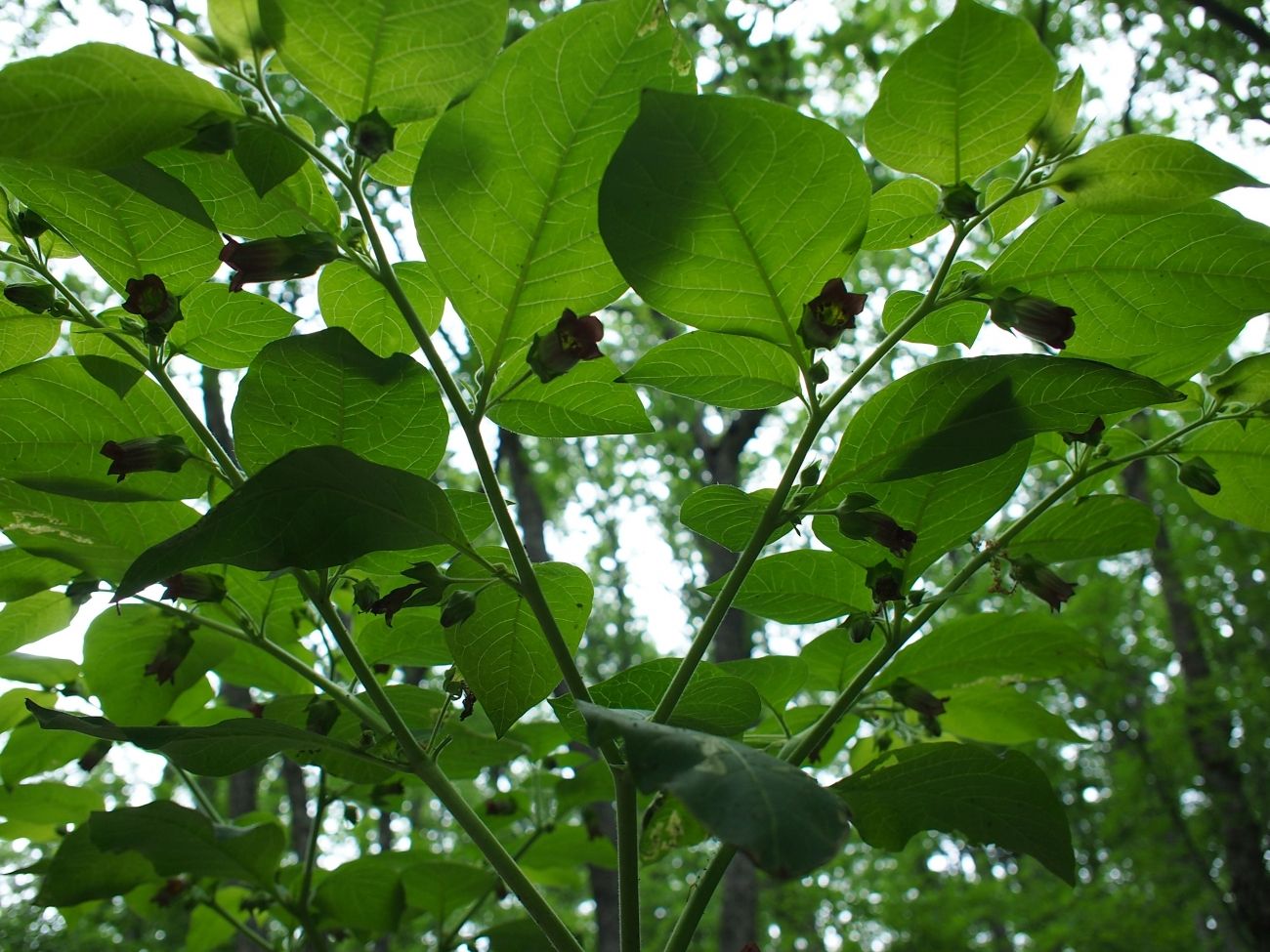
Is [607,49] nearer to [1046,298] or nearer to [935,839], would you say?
[1046,298]

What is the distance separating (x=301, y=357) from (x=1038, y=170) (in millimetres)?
846

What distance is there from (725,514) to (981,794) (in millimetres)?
455

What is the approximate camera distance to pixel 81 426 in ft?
3.88

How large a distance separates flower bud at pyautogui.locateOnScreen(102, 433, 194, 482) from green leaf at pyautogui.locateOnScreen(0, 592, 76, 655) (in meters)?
0.56

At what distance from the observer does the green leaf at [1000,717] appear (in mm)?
1729

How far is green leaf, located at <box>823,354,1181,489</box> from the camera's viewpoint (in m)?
0.95

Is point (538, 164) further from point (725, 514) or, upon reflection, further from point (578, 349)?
point (725, 514)

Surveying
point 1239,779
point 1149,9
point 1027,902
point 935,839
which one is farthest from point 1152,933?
point 1149,9

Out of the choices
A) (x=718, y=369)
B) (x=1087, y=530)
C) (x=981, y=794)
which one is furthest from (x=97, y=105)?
(x=1087, y=530)

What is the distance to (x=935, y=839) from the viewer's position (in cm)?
1427

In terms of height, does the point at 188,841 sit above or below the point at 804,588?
below

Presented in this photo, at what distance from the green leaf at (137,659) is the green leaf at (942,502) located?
1052mm

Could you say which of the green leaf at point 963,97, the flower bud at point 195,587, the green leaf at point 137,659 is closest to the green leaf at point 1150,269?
the green leaf at point 963,97

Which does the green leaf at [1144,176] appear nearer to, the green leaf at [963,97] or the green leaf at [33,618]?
the green leaf at [963,97]
